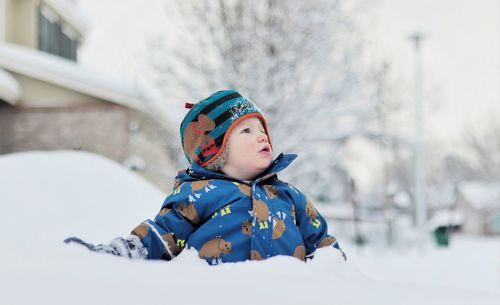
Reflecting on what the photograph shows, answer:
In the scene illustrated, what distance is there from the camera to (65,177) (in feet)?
12.3

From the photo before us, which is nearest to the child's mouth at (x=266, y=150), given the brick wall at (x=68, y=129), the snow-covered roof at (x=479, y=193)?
the brick wall at (x=68, y=129)

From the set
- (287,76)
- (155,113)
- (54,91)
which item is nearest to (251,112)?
(287,76)

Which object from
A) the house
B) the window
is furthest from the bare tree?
the window

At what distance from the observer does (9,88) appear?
13141 millimetres

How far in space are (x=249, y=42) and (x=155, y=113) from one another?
96.2 inches

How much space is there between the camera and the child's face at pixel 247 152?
91.7 inches

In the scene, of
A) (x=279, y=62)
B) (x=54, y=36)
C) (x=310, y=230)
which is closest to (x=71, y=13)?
(x=54, y=36)

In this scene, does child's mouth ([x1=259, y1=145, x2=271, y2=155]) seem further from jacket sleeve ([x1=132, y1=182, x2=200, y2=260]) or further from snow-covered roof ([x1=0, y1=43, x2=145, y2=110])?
snow-covered roof ([x1=0, y1=43, x2=145, y2=110])

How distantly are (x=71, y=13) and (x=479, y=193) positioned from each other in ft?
139

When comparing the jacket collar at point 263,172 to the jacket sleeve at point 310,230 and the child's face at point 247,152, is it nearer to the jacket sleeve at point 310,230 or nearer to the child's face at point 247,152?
the child's face at point 247,152

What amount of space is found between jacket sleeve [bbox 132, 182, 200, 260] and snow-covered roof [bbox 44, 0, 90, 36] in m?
16.9

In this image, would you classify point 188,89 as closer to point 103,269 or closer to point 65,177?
point 65,177

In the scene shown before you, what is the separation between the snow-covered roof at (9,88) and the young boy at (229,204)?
11456 millimetres

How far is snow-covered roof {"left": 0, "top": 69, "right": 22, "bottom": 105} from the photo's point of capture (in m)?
12.9
